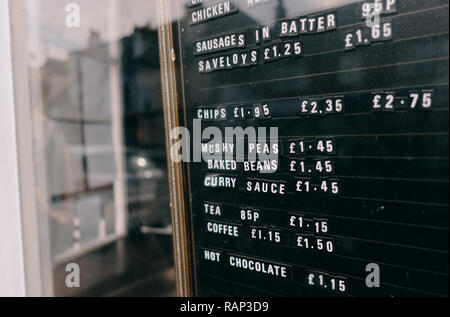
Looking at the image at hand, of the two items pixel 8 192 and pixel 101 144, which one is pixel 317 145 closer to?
pixel 8 192

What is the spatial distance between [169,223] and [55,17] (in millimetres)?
1143

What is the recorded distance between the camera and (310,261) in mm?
1140

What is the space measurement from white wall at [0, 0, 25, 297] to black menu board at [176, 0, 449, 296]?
91 centimetres

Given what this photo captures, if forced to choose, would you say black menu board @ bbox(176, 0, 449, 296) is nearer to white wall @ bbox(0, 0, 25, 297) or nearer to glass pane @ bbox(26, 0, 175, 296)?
glass pane @ bbox(26, 0, 175, 296)

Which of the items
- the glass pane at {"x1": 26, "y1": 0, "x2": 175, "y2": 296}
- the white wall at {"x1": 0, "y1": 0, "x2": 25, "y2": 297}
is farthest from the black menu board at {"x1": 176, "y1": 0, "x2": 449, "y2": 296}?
the white wall at {"x1": 0, "y1": 0, "x2": 25, "y2": 297}

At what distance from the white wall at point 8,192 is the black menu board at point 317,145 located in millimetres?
912

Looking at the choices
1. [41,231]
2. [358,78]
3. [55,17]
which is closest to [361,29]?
[358,78]

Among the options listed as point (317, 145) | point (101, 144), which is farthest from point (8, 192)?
point (317, 145)

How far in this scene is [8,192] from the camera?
1736 mm

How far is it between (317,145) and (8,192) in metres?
1.43

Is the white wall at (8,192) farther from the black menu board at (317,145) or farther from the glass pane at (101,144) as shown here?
the black menu board at (317,145)

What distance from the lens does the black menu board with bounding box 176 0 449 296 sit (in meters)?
0.94
